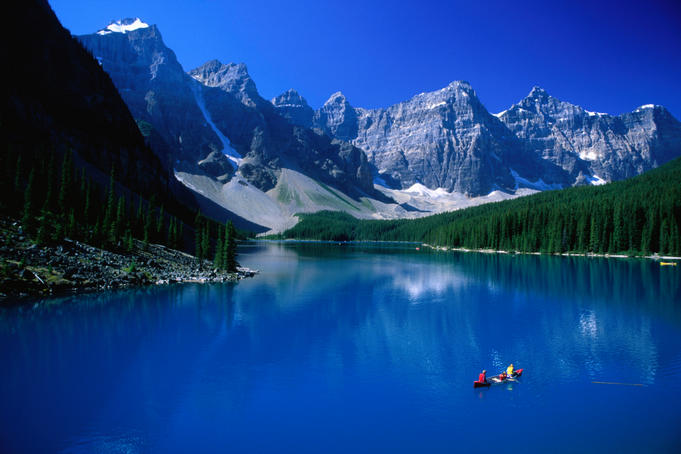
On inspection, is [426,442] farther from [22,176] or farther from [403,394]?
[22,176]

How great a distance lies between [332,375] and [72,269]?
29.9 meters

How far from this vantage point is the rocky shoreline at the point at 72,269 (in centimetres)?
3234

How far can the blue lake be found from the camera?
13.8 m

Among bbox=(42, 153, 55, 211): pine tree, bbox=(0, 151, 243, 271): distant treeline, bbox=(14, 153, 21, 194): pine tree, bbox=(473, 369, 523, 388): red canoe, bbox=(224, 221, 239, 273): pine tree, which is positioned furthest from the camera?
bbox=(224, 221, 239, 273): pine tree

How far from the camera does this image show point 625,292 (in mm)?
43938

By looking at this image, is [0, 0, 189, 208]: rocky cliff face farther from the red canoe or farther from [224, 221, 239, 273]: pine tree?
the red canoe

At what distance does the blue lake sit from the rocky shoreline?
8.46ft

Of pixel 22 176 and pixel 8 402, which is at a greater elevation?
pixel 22 176

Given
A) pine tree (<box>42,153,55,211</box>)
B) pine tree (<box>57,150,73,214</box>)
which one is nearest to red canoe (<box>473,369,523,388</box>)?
pine tree (<box>42,153,55,211</box>)

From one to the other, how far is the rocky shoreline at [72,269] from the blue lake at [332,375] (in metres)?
2.58

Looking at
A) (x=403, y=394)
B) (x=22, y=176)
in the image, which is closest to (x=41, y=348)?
(x=403, y=394)

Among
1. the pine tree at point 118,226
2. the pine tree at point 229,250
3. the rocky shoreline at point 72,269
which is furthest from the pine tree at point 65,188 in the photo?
the pine tree at point 229,250

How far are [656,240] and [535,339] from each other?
86220mm

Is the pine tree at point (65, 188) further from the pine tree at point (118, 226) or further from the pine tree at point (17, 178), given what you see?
the pine tree at point (118, 226)
